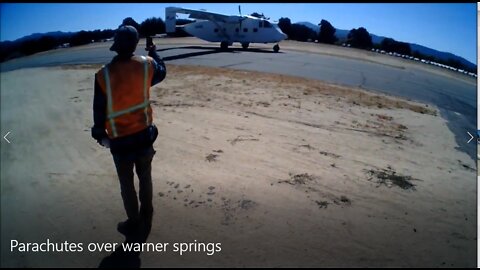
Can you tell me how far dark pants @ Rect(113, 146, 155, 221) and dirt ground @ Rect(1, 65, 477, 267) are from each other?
0.77 ft

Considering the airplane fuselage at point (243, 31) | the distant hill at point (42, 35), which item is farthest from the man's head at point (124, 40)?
the airplane fuselage at point (243, 31)

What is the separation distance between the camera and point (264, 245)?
2.79m

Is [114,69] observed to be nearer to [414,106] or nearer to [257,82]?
[257,82]

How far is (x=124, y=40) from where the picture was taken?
2473 mm

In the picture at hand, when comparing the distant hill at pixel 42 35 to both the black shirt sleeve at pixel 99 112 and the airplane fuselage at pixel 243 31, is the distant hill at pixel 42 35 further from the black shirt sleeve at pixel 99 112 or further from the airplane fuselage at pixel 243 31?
the airplane fuselage at pixel 243 31

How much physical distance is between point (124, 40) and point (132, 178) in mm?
1151

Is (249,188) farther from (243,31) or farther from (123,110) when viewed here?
(243,31)

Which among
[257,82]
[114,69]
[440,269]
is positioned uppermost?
[114,69]

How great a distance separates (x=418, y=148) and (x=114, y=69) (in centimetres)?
508

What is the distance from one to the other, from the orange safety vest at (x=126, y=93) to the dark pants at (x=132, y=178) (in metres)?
0.22

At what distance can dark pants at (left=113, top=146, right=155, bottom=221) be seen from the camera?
2677mm

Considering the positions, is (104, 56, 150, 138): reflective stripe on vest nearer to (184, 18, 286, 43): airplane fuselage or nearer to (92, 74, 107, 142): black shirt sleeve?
(92, 74, 107, 142): black shirt sleeve

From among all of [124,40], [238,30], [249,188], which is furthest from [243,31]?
[124,40]

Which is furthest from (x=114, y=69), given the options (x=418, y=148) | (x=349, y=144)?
(x=418, y=148)
